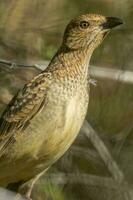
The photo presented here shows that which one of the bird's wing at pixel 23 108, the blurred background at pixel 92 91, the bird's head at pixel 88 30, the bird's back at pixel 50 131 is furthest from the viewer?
the blurred background at pixel 92 91

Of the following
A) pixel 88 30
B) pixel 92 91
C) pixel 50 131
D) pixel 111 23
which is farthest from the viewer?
pixel 92 91

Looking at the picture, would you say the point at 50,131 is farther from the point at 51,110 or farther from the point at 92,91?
the point at 92,91

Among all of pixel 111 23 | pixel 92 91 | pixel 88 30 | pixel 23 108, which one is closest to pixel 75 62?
pixel 88 30

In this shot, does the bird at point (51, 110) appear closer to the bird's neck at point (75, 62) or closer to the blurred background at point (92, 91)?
the bird's neck at point (75, 62)

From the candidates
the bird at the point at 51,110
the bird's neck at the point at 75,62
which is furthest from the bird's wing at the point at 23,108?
the bird's neck at the point at 75,62

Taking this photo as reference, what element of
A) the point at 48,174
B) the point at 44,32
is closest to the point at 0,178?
the point at 48,174
